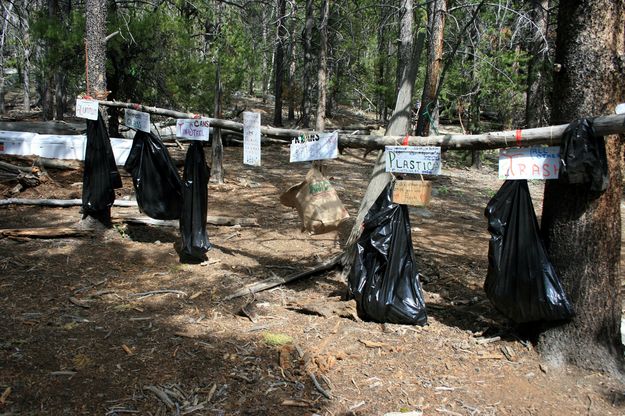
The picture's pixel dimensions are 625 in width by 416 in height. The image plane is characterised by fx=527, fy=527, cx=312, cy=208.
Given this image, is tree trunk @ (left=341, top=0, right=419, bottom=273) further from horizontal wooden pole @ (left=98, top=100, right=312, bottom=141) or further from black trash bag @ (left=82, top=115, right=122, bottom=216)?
black trash bag @ (left=82, top=115, right=122, bottom=216)

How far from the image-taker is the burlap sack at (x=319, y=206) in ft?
15.4

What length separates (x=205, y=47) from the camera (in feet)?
38.0

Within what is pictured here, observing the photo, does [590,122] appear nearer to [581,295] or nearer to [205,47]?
[581,295]

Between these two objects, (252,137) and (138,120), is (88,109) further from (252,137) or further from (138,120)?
(252,137)

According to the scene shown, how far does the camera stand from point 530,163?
3484 mm

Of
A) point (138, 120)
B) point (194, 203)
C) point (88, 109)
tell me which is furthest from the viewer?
point (88, 109)

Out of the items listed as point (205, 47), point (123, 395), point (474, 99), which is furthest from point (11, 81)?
point (123, 395)

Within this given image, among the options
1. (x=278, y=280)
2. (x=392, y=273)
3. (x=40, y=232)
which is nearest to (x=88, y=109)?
(x=40, y=232)

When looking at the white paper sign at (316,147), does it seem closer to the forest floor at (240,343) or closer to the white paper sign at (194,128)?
the white paper sign at (194,128)

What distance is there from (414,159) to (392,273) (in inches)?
34.9

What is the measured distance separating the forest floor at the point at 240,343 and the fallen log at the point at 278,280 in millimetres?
75

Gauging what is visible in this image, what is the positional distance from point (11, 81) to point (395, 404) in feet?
103

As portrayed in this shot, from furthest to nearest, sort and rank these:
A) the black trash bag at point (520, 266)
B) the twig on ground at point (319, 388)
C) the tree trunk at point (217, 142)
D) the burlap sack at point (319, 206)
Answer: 1. the tree trunk at point (217, 142)
2. the burlap sack at point (319, 206)
3. the black trash bag at point (520, 266)
4. the twig on ground at point (319, 388)

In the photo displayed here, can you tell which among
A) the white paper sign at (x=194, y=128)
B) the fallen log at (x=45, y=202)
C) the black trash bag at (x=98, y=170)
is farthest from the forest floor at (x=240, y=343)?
the fallen log at (x=45, y=202)
